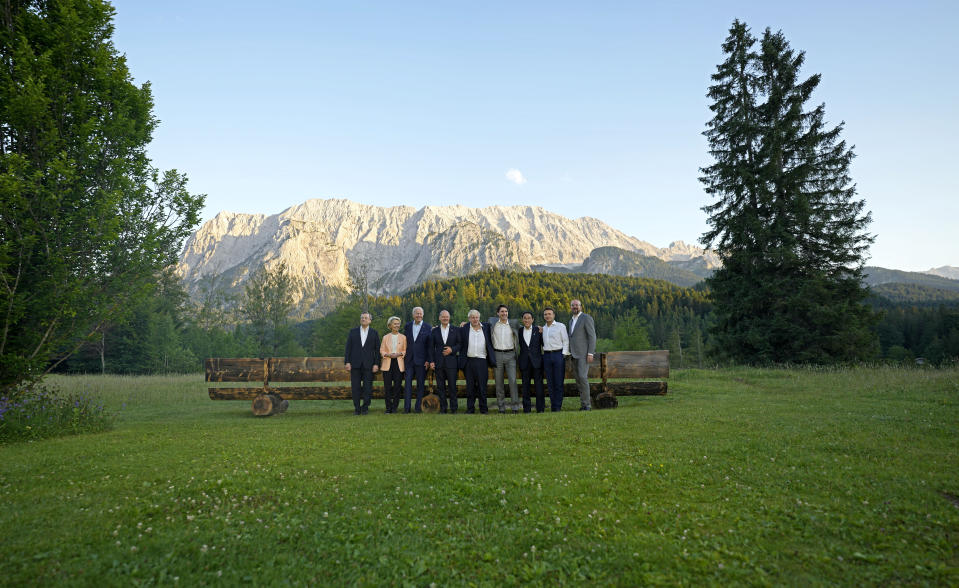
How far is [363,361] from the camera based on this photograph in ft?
40.5

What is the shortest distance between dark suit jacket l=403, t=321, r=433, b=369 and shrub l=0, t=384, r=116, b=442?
6.96 m

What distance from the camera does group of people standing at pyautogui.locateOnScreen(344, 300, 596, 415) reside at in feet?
39.8

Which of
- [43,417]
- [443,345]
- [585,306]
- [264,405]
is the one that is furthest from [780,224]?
[585,306]

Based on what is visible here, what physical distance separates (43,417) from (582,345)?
12195 mm

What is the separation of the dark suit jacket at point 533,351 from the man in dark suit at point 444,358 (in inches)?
69.6

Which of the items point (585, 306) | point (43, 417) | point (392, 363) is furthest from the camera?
point (585, 306)

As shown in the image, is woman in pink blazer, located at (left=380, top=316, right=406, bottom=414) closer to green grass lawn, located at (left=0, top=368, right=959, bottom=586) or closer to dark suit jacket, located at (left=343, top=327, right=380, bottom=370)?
dark suit jacket, located at (left=343, top=327, right=380, bottom=370)

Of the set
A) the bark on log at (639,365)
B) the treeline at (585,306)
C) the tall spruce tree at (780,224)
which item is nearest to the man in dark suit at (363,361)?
the bark on log at (639,365)

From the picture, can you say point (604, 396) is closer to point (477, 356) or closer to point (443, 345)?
point (477, 356)

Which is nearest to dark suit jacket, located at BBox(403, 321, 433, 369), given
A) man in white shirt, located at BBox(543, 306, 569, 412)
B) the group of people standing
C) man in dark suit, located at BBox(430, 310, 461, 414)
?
the group of people standing

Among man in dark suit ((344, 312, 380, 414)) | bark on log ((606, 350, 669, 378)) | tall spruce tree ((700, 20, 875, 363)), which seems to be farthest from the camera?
tall spruce tree ((700, 20, 875, 363))

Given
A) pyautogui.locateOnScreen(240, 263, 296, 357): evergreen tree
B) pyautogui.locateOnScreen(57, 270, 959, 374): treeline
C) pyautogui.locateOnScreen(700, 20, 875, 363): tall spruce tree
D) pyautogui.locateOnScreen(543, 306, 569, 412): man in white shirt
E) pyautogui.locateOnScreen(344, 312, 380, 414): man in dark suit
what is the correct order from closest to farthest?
pyautogui.locateOnScreen(543, 306, 569, 412): man in white shirt < pyautogui.locateOnScreen(344, 312, 380, 414): man in dark suit < pyautogui.locateOnScreen(700, 20, 875, 363): tall spruce tree < pyautogui.locateOnScreen(57, 270, 959, 374): treeline < pyautogui.locateOnScreen(240, 263, 296, 357): evergreen tree

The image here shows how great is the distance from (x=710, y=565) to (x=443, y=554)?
6.80 ft

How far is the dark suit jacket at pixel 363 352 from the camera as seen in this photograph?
12375 mm
